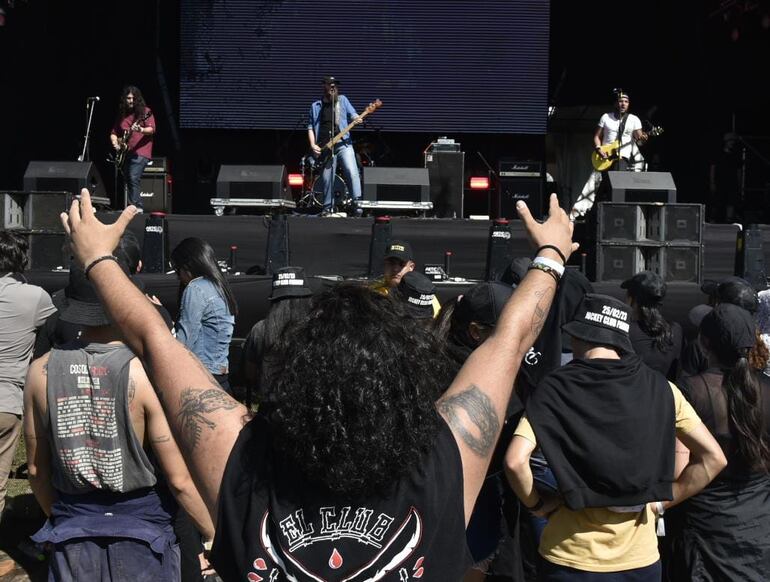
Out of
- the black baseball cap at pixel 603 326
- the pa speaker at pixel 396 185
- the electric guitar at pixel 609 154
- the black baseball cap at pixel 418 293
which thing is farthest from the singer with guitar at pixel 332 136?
the black baseball cap at pixel 603 326

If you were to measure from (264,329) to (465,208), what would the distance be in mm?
9039

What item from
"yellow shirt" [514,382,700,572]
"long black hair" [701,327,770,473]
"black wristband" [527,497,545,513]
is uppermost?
"long black hair" [701,327,770,473]

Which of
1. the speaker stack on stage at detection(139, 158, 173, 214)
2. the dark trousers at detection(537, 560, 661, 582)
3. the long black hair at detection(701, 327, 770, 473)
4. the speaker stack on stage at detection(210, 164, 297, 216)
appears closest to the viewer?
the dark trousers at detection(537, 560, 661, 582)

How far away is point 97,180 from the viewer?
10312 millimetres

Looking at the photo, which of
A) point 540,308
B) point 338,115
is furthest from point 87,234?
point 338,115

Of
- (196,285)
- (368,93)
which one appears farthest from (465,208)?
(196,285)

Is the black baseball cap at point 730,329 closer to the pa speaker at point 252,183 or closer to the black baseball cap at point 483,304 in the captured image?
the black baseball cap at point 483,304

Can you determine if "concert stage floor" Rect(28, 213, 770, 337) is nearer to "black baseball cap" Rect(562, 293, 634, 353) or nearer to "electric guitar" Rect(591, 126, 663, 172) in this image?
"electric guitar" Rect(591, 126, 663, 172)

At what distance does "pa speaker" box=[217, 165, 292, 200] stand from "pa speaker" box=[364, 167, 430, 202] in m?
0.98

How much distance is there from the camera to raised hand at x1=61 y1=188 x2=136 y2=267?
1.98m

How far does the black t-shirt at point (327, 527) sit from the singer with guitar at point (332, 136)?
9.05 meters

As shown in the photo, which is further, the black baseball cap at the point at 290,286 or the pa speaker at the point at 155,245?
the pa speaker at the point at 155,245

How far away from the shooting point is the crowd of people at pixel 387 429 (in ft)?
5.55

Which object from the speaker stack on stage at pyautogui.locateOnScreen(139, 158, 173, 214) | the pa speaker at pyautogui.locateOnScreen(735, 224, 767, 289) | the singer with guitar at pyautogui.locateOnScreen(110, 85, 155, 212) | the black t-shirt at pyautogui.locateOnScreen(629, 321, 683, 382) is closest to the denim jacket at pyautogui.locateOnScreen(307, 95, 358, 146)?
the singer with guitar at pyautogui.locateOnScreen(110, 85, 155, 212)
